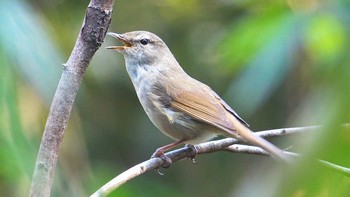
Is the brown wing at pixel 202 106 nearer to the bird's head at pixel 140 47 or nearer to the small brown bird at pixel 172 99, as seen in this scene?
the small brown bird at pixel 172 99

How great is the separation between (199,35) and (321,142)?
493 centimetres

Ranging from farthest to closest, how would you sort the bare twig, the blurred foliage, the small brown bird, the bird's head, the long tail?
the bird's head
the small brown bird
the long tail
the bare twig
the blurred foliage

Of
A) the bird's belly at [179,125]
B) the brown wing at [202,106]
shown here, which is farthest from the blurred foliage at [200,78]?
the bird's belly at [179,125]

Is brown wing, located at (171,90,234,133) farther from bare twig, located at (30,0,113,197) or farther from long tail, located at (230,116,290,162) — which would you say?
bare twig, located at (30,0,113,197)

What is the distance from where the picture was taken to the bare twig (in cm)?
111

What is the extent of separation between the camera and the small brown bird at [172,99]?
2865 millimetres

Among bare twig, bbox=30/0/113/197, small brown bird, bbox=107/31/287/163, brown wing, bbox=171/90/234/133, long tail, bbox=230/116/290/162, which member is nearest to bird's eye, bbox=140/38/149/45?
small brown bird, bbox=107/31/287/163

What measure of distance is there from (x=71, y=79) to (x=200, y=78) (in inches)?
158

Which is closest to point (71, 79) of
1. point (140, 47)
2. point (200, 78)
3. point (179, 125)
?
point (179, 125)

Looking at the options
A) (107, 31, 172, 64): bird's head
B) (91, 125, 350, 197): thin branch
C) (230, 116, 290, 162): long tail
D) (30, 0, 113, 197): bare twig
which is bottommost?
(230, 116, 290, 162): long tail

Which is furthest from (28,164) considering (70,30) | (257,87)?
(70,30)

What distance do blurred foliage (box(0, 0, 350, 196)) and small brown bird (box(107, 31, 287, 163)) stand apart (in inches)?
9.6

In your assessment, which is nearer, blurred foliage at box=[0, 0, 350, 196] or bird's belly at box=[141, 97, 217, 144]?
blurred foliage at box=[0, 0, 350, 196]

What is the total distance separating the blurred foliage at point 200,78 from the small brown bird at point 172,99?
0.24 meters
